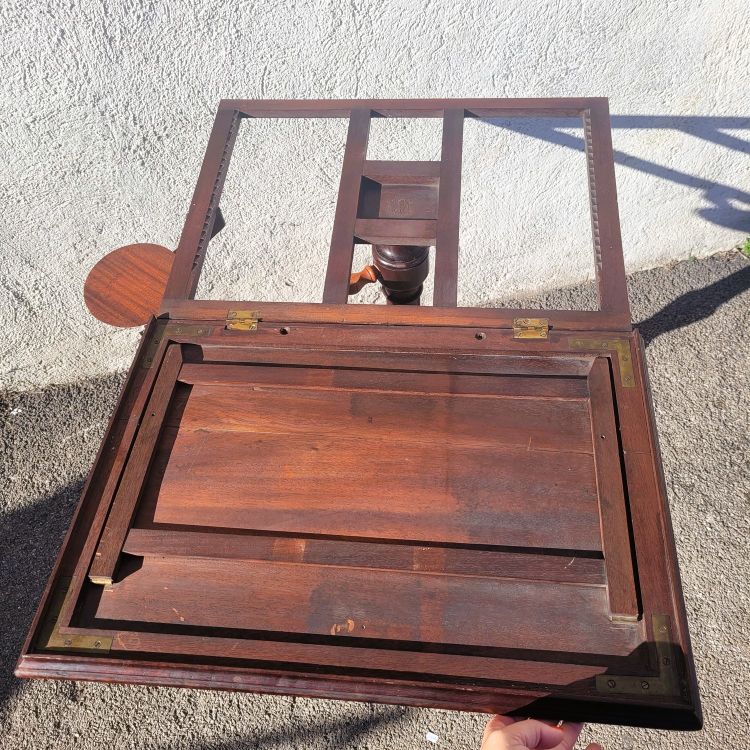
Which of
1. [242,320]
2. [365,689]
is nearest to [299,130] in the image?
[242,320]

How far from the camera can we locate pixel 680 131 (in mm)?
→ 2928

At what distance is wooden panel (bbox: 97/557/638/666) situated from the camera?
119 centimetres

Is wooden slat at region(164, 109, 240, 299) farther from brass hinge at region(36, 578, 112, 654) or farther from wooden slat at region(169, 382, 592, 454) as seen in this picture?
brass hinge at region(36, 578, 112, 654)

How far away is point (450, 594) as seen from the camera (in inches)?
48.7

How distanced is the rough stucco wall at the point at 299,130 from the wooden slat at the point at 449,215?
2.48 feet

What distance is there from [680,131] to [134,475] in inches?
119

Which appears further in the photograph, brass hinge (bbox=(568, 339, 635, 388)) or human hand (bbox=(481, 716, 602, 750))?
brass hinge (bbox=(568, 339, 635, 388))

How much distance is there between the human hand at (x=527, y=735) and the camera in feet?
4.13

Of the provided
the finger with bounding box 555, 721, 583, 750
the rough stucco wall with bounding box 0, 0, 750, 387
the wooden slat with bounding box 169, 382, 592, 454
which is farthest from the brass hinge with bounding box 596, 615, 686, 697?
the rough stucco wall with bounding box 0, 0, 750, 387

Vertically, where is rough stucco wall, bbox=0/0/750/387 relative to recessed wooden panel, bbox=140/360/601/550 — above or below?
above

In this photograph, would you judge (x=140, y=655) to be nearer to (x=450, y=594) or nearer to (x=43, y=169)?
(x=450, y=594)

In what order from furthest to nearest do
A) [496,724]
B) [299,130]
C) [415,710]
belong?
[299,130], [415,710], [496,724]

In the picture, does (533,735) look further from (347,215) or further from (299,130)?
(299,130)

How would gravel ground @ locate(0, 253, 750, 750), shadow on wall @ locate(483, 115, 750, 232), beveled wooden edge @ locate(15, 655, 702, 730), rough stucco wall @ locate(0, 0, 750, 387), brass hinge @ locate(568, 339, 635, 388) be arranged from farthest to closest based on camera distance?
shadow on wall @ locate(483, 115, 750, 232) → gravel ground @ locate(0, 253, 750, 750) → rough stucco wall @ locate(0, 0, 750, 387) → brass hinge @ locate(568, 339, 635, 388) → beveled wooden edge @ locate(15, 655, 702, 730)
